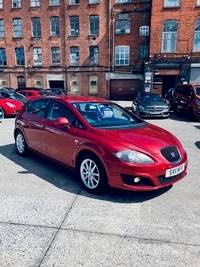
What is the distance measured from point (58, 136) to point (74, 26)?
79.3ft

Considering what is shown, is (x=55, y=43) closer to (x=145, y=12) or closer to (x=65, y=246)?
(x=145, y=12)

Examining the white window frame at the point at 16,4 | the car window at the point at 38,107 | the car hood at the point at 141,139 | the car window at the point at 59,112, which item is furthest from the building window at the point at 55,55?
the car hood at the point at 141,139

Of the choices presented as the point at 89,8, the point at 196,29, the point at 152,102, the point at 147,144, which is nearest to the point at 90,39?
the point at 89,8

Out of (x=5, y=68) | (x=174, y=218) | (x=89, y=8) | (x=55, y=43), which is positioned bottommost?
(x=174, y=218)

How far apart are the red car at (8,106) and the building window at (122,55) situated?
16.2 meters

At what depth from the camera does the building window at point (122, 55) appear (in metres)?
24.3

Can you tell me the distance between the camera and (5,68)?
26.7m

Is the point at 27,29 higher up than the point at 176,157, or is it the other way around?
the point at 27,29

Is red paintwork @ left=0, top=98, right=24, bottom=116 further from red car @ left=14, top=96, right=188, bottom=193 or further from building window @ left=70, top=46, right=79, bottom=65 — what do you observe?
building window @ left=70, top=46, right=79, bottom=65

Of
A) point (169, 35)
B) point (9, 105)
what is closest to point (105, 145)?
point (9, 105)

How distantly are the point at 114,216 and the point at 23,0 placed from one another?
28928mm

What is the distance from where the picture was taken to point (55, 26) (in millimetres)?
24750

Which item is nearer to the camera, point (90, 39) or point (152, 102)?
point (152, 102)

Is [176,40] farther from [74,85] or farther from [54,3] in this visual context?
[54,3]
